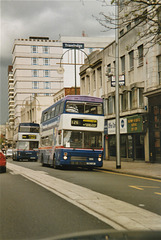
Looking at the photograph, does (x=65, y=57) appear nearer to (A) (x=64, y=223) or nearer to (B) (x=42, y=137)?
(B) (x=42, y=137)

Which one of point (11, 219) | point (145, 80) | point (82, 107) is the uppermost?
point (145, 80)

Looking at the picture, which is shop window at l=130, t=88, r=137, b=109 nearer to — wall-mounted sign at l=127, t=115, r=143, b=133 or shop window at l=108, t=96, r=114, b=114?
wall-mounted sign at l=127, t=115, r=143, b=133

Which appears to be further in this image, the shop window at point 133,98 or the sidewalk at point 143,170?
the shop window at point 133,98

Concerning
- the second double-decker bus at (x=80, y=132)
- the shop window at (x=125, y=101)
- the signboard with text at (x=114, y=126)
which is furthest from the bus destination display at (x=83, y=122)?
the shop window at (x=125, y=101)

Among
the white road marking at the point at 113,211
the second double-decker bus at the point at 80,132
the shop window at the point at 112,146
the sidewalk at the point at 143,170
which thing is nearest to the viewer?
the white road marking at the point at 113,211

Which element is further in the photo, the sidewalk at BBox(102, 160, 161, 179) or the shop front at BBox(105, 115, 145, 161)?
the shop front at BBox(105, 115, 145, 161)

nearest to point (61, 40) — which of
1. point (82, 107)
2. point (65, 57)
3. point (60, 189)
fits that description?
point (65, 57)

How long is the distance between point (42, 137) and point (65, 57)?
60275 mm

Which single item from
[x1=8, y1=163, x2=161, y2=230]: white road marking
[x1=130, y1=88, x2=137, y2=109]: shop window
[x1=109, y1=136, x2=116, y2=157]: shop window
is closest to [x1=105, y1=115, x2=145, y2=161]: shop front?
[x1=130, y1=88, x2=137, y2=109]: shop window

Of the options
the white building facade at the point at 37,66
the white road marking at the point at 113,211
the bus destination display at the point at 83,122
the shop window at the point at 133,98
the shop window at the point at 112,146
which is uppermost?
the white building facade at the point at 37,66

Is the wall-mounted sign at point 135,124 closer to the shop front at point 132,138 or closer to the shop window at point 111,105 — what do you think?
the shop front at point 132,138

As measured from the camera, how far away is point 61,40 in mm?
106062

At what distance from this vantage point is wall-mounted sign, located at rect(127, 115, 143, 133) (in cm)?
2834

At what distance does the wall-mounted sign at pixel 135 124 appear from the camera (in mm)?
28344
